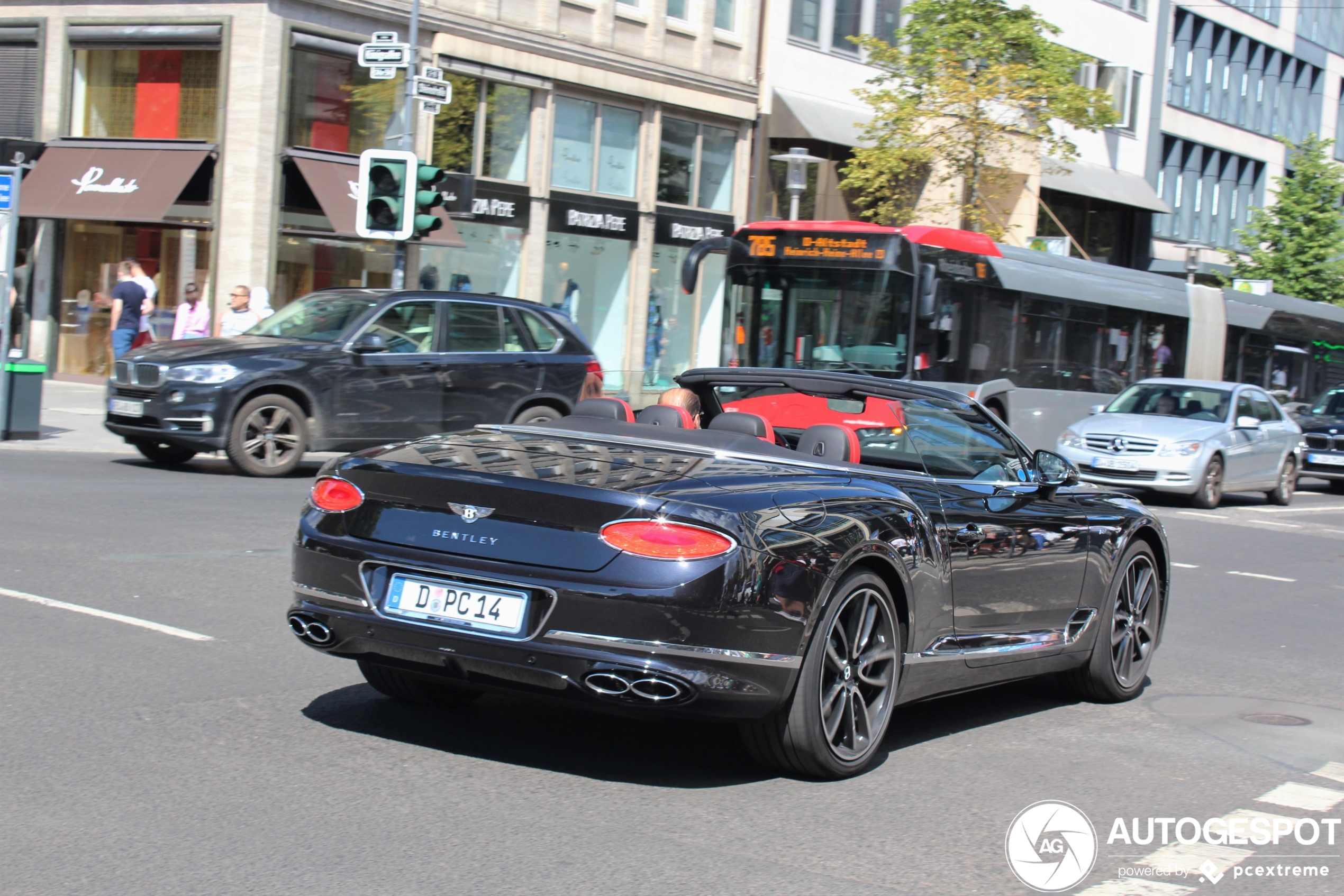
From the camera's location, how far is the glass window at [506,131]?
2745 cm

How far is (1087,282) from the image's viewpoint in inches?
938

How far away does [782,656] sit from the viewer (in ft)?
15.9

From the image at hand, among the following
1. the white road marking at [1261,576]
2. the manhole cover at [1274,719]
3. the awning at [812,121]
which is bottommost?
the white road marking at [1261,576]

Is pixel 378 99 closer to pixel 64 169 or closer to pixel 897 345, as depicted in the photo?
pixel 64 169

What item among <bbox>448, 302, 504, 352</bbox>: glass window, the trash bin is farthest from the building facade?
the trash bin

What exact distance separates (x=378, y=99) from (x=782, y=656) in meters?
22.2

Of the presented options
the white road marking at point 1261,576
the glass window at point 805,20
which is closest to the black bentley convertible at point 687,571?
the white road marking at point 1261,576

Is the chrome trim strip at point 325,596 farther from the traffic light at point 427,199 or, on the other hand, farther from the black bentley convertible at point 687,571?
the traffic light at point 427,199

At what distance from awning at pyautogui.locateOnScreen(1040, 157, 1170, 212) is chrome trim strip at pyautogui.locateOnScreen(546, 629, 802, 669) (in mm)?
35547

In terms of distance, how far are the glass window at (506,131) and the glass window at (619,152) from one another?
1955 millimetres

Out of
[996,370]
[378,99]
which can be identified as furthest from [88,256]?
[996,370]

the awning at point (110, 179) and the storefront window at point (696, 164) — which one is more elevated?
the storefront window at point (696, 164)

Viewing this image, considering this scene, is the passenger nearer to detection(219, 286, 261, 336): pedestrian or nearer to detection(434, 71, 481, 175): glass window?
detection(219, 286, 261, 336): pedestrian

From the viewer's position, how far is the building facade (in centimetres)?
2386
